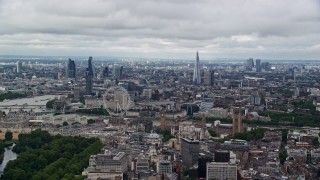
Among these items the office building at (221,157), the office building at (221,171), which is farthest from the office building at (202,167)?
the office building at (221,157)

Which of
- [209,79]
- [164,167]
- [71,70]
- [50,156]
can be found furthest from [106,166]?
[71,70]

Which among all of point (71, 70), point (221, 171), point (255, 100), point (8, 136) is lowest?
point (8, 136)

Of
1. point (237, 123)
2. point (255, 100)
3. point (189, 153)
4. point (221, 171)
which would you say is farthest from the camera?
point (255, 100)


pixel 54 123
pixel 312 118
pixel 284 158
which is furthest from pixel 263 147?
pixel 54 123

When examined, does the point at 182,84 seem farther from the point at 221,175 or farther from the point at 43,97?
the point at 221,175

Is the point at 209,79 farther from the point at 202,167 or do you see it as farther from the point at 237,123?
the point at 202,167

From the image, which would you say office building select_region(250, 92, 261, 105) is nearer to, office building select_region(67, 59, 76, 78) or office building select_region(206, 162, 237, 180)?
office building select_region(206, 162, 237, 180)
